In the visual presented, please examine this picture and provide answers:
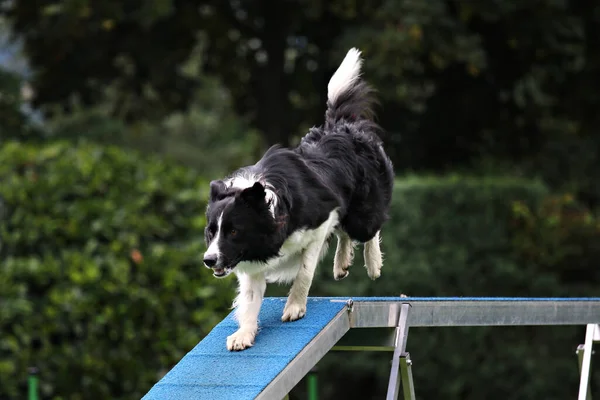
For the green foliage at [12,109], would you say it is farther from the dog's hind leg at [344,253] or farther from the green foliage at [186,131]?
the dog's hind leg at [344,253]

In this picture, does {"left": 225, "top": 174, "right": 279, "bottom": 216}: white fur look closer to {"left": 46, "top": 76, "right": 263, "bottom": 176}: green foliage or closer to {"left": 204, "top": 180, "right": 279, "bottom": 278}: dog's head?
{"left": 204, "top": 180, "right": 279, "bottom": 278}: dog's head

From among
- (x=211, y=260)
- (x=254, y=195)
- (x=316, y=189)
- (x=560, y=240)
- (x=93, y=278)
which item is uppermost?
(x=560, y=240)

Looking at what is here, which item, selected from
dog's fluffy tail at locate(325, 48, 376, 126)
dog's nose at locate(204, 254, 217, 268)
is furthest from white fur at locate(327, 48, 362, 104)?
dog's nose at locate(204, 254, 217, 268)

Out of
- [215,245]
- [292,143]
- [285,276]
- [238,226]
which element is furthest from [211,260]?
[292,143]

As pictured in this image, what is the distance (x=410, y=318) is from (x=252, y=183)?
1265 millimetres

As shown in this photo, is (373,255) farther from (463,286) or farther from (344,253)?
(463,286)

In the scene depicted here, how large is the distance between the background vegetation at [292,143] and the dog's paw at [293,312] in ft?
12.7

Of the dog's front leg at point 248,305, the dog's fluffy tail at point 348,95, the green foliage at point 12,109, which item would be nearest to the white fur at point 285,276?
the dog's front leg at point 248,305

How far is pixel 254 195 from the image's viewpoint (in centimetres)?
513

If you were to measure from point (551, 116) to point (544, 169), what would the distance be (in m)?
0.74

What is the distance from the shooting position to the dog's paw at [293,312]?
5656 mm

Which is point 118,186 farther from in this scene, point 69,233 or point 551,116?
point 551,116

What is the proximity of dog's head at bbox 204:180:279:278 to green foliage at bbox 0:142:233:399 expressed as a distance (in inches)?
167

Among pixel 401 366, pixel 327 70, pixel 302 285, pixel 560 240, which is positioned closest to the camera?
pixel 302 285
